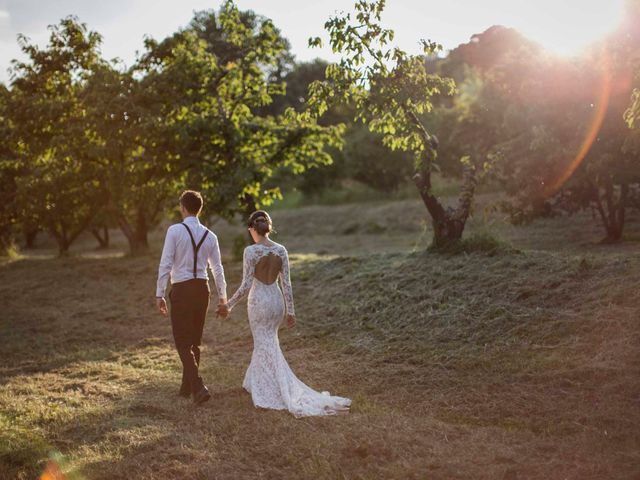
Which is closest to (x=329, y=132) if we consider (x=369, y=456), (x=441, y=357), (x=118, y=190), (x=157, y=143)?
(x=157, y=143)

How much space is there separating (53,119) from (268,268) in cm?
1564

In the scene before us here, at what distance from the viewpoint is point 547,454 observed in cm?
583

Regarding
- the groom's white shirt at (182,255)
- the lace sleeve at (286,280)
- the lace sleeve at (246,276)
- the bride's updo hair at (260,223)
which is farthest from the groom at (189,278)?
the lace sleeve at (286,280)

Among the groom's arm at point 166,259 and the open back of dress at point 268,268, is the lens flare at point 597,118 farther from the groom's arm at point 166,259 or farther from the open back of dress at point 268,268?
the groom's arm at point 166,259

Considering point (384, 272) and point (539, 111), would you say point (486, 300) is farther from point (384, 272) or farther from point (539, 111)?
point (539, 111)

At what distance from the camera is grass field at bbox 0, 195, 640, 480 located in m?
5.94

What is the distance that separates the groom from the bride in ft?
1.36

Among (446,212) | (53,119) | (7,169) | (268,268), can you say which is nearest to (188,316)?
(268,268)

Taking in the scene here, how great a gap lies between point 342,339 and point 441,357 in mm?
2436

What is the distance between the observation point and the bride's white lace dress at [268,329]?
772cm

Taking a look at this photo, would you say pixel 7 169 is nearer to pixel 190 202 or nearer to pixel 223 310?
pixel 190 202

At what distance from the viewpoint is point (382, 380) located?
8.85m

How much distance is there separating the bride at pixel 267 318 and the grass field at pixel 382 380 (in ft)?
1.05

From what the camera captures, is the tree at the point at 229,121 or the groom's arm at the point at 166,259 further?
the tree at the point at 229,121
